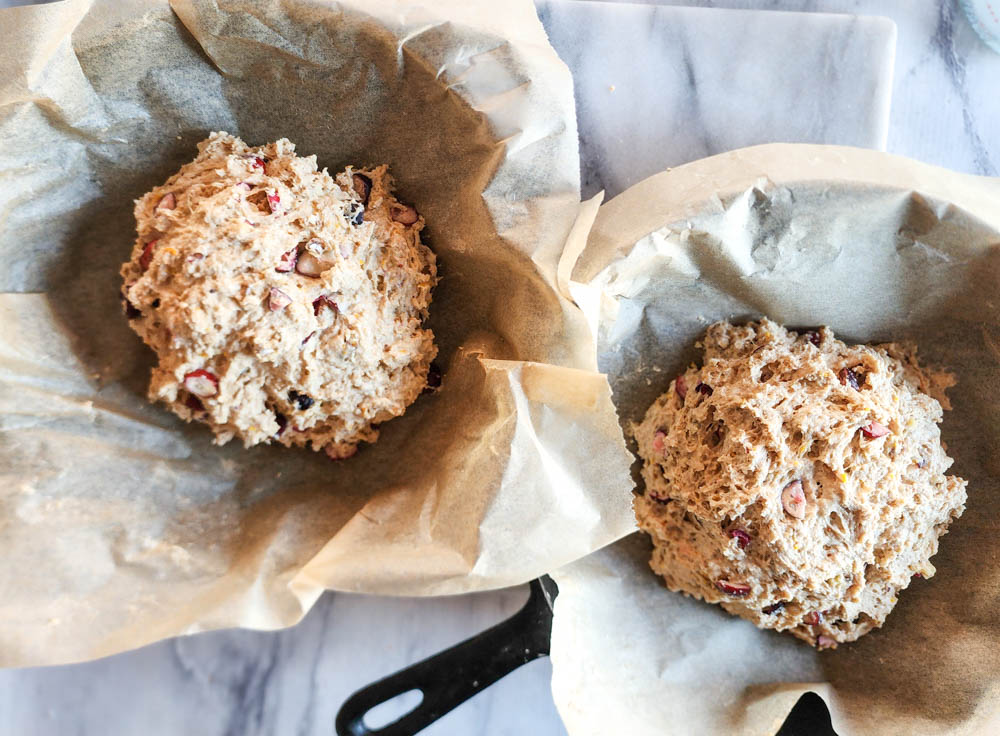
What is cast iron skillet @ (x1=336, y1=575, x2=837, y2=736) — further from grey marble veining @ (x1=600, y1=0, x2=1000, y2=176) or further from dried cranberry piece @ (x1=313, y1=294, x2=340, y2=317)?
grey marble veining @ (x1=600, y1=0, x2=1000, y2=176)

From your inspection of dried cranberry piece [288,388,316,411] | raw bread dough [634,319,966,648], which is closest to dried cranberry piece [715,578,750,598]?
raw bread dough [634,319,966,648]

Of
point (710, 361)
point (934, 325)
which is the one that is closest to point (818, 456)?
point (710, 361)

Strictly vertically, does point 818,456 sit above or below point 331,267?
below

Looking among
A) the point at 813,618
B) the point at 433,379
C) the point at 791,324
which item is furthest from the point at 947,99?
the point at 433,379

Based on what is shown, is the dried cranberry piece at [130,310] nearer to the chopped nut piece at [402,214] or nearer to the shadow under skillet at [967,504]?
the chopped nut piece at [402,214]

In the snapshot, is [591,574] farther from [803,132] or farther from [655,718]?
[803,132]

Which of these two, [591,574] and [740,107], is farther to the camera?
[740,107]

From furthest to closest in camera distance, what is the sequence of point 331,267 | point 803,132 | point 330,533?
point 803,132, point 330,533, point 331,267
